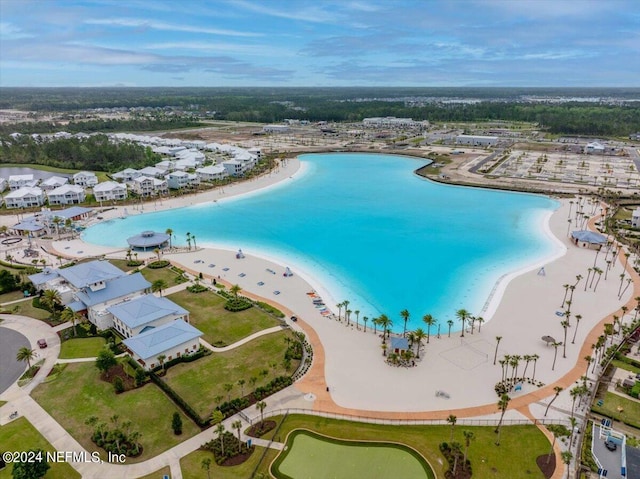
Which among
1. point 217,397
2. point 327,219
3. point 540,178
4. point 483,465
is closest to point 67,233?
point 327,219

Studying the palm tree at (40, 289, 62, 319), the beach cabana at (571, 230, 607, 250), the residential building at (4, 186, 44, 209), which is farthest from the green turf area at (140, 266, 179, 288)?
the beach cabana at (571, 230, 607, 250)

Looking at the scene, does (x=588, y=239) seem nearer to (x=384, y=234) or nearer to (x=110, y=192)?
(x=384, y=234)

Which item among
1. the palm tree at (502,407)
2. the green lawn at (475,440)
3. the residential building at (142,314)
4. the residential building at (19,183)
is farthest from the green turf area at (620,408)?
the residential building at (19,183)

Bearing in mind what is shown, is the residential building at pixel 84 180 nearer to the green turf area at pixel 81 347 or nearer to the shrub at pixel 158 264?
the shrub at pixel 158 264

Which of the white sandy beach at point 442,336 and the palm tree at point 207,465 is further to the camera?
the white sandy beach at point 442,336

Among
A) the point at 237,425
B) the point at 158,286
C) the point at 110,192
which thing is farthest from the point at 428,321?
the point at 110,192

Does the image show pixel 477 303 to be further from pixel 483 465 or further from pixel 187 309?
pixel 187 309
